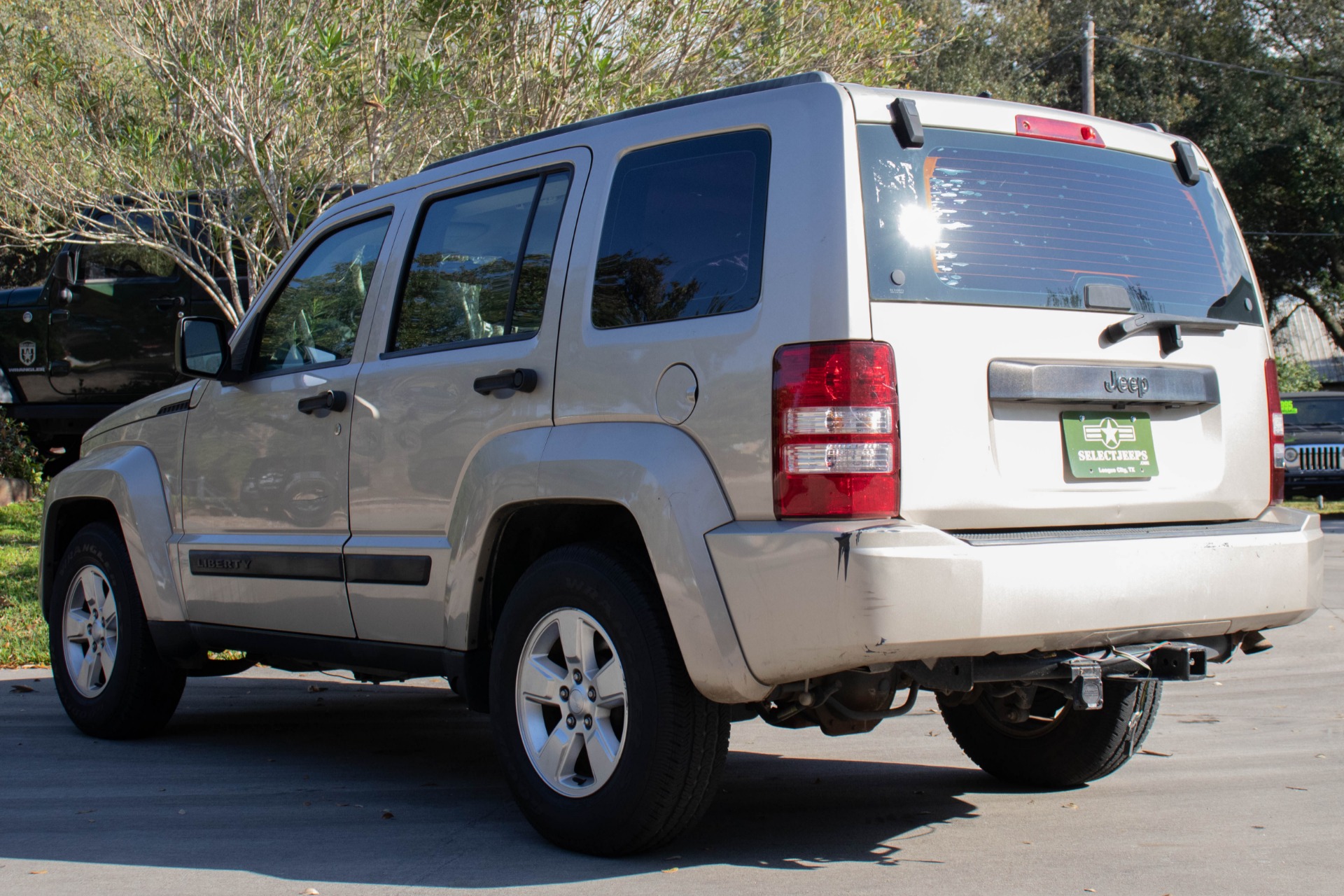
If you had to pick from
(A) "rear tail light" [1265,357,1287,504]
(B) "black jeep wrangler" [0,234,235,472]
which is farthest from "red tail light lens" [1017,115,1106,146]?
(B) "black jeep wrangler" [0,234,235,472]

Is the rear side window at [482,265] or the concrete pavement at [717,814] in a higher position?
the rear side window at [482,265]

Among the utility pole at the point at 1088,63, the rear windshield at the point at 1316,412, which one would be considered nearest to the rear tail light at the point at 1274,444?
the rear windshield at the point at 1316,412

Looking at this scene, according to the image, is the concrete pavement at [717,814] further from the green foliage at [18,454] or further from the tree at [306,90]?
the green foliage at [18,454]

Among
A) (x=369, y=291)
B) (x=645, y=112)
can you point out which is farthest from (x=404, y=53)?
(x=645, y=112)

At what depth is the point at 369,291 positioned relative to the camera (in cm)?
491

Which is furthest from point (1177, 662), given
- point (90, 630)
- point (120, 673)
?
point (90, 630)

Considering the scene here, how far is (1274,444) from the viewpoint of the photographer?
4.18m

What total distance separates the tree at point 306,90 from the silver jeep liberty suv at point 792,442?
5153mm

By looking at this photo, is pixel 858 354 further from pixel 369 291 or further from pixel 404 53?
pixel 404 53

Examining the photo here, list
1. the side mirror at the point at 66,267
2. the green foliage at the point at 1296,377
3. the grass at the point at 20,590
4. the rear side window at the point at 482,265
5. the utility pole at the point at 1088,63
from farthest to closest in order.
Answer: the green foliage at the point at 1296,377
the utility pole at the point at 1088,63
the side mirror at the point at 66,267
the grass at the point at 20,590
the rear side window at the point at 482,265

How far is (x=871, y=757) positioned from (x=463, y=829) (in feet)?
6.08

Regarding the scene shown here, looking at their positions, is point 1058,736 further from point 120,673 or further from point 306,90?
point 306,90

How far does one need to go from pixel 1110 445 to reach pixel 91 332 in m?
9.76

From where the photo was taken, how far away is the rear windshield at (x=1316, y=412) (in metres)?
19.7
